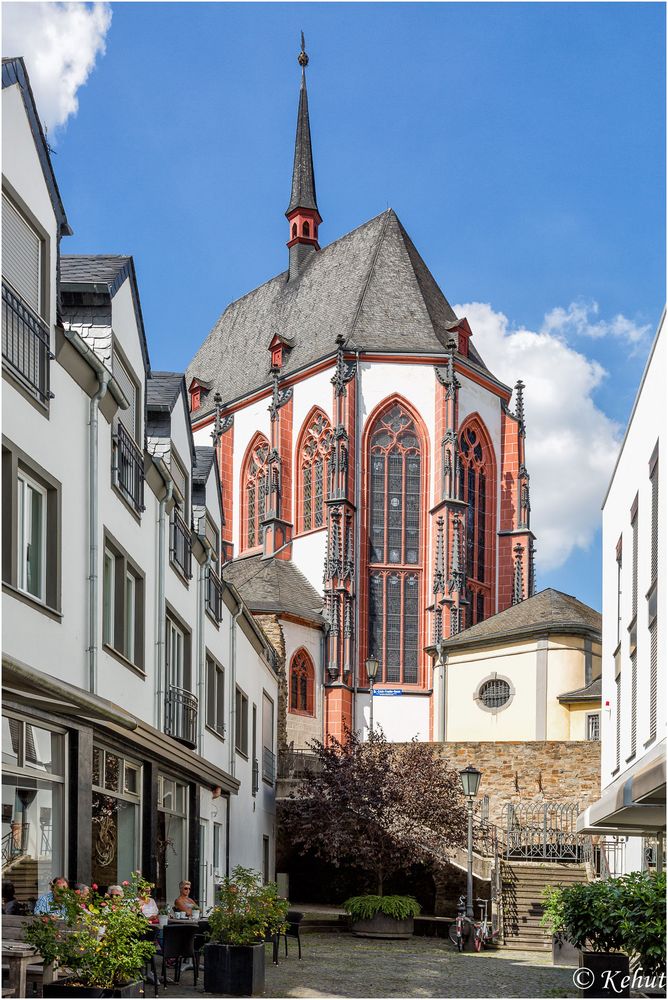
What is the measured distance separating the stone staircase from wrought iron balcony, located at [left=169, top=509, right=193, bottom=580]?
34.6 feet

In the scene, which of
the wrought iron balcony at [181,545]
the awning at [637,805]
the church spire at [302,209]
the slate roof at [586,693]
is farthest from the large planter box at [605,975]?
the church spire at [302,209]

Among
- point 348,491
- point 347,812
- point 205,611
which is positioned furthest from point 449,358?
point 205,611

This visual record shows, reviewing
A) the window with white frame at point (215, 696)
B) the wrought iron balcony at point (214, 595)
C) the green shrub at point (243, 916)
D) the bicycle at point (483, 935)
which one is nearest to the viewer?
the green shrub at point (243, 916)

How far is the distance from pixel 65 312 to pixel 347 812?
55.9ft

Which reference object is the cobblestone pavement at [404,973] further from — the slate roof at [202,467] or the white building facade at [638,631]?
the slate roof at [202,467]

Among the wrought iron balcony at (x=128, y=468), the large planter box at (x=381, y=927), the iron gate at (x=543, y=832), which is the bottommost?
the large planter box at (x=381, y=927)

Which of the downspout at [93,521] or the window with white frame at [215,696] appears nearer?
the downspout at [93,521]

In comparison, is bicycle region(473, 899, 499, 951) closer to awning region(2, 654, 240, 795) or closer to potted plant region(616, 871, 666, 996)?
awning region(2, 654, 240, 795)

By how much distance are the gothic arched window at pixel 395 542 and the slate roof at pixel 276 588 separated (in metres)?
2.45

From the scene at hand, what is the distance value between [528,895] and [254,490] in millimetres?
31069

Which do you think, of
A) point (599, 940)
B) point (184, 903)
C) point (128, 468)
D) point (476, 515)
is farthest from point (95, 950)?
point (476, 515)

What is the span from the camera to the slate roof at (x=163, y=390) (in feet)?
61.9

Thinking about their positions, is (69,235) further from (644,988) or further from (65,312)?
(644,988)

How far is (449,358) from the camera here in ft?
169
